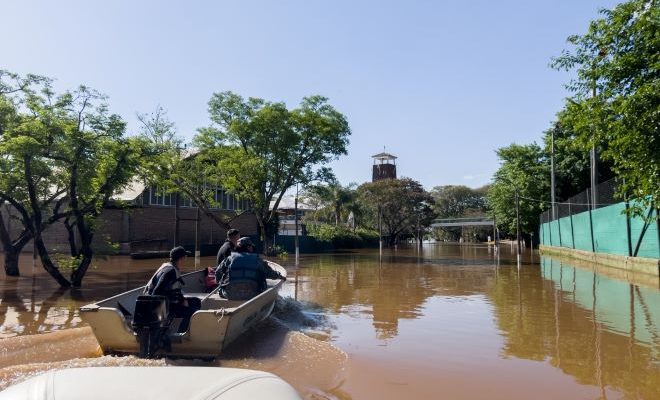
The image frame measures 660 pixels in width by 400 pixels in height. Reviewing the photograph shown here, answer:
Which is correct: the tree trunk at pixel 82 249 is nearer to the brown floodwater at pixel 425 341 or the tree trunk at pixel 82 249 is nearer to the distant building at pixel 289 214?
the brown floodwater at pixel 425 341

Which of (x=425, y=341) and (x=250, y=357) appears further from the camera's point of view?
(x=425, y=341)

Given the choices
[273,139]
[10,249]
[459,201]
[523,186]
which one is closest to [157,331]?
[10,249]

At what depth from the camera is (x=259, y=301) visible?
840cm

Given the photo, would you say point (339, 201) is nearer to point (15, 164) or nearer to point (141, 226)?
point (141, 226)

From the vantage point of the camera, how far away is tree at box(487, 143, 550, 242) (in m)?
42.9

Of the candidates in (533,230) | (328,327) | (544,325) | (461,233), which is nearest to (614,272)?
(544,325)

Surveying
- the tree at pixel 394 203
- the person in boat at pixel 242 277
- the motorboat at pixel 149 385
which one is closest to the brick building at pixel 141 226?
the person in boat at pixel 242 277

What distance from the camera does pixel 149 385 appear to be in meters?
2.23

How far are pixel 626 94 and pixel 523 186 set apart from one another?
1282 inches

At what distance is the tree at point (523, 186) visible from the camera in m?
42.9

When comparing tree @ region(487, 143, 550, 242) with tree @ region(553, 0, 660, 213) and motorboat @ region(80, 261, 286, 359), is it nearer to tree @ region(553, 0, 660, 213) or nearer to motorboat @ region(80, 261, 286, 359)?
tree @ region(553, 0, 660, 213)

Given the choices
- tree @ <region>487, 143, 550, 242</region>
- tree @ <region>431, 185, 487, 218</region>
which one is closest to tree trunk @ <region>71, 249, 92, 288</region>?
tree @ <region>487, 143, 550, 242</region>

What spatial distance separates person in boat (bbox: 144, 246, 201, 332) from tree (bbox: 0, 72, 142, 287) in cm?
871

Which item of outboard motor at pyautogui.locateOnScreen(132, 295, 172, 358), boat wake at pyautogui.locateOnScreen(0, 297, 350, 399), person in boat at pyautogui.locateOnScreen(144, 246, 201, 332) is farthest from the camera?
person in boat at pyautogui.locateOnScreen(144, 246, 201, 332)
